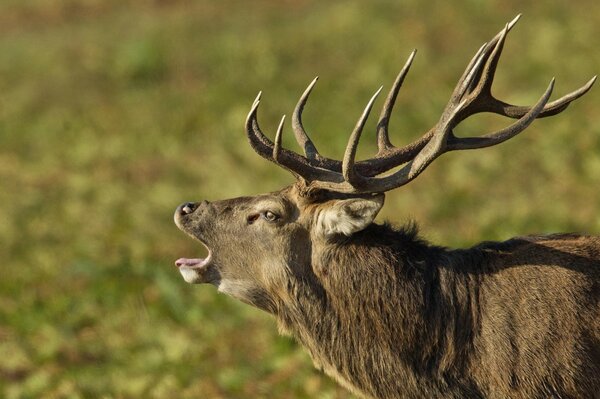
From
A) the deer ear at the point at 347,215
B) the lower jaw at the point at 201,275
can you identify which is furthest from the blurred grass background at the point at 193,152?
the deer ear at the point at 347,215

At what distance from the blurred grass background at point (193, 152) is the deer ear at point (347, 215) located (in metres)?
2.68

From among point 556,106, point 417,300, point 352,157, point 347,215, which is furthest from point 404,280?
point 556,106

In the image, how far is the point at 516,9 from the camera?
20.7 metres

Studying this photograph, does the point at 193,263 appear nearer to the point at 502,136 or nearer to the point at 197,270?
the point at 197,270

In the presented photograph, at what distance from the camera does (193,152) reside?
17859mm

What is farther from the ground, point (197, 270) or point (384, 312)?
point (197, 270)

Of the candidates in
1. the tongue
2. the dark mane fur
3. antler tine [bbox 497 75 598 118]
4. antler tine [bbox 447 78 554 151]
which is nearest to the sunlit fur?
the dark mane fur

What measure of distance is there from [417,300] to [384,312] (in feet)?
0.65

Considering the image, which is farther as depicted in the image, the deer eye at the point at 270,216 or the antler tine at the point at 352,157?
the deer eye at the point at 270,216

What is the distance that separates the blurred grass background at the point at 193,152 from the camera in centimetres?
1125

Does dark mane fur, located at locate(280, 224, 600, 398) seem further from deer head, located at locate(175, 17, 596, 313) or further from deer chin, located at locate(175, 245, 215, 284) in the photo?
deer chin, located at locate(175, 245, 215, 284)

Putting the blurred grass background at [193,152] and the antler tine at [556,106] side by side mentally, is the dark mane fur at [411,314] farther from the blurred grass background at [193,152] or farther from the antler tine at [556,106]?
the blurred grass background at [193,152]

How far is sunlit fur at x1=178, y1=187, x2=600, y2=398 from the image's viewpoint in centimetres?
605

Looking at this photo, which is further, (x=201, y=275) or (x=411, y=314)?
(x=201, y=275)
